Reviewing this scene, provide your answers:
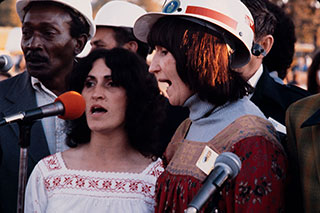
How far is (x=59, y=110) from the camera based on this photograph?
247 cm

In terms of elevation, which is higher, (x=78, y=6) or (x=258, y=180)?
(x=258, y=180)

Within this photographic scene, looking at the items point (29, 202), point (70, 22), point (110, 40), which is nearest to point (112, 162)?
point (29, 202)

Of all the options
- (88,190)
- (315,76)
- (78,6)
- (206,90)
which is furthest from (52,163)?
(315,76)

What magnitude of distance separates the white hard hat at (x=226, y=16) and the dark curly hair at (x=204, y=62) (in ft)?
0.20

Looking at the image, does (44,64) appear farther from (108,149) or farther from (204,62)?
(204,62)

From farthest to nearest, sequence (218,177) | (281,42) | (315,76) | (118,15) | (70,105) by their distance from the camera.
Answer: (315,76), (118,15), (281,42), (70,105), (218,177)

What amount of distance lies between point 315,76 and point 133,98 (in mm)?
3119

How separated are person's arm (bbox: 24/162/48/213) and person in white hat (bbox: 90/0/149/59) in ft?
7.25

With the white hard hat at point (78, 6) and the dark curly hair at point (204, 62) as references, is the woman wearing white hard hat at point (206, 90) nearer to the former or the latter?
the dark curly hair at point (204, 62)

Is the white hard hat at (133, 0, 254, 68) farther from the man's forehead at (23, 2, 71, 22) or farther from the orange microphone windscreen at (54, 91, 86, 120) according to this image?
the man's forehead at (23, 2, 71, 22)

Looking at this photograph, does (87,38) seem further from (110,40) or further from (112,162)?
A: (112,162)

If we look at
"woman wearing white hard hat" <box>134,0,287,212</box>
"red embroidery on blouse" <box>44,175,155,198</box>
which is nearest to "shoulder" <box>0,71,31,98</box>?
"red embroidery on blouse" <box>44,175,155,198</box>

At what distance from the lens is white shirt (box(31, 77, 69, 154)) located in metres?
3.78

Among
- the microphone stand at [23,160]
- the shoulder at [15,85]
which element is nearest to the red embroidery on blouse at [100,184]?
the microphone stand at [23,160]
